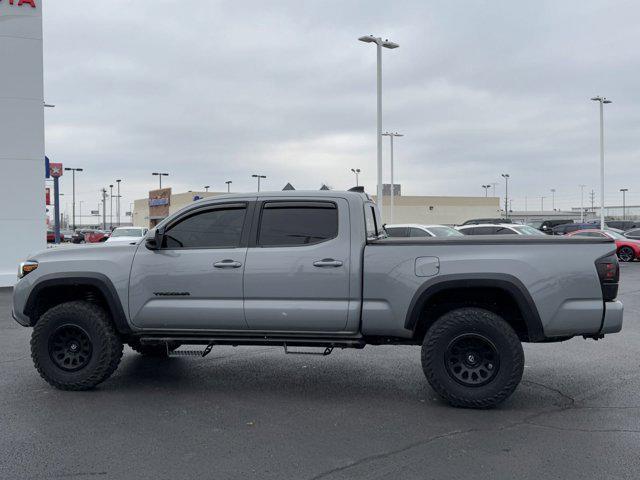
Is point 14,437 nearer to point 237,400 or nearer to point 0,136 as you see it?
point 237,400

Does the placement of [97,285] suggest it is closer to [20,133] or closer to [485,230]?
[20,133]

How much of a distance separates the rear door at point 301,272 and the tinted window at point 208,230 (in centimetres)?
23

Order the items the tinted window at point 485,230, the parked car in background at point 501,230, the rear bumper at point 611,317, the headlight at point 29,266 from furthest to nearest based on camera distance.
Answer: the tinted window at point 485,230
the parked car in background at point 501,230
the headlight at point 29,266
the rear bumper at point 611,317

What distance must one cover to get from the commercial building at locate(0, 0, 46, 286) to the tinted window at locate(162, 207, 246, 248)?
12920 millimetres

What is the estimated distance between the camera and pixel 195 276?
6078mm

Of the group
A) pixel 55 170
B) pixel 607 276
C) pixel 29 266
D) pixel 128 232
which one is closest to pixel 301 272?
pixel 607 276

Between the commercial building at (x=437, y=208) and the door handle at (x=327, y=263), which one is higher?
the commercial building at (x=437, y=208)

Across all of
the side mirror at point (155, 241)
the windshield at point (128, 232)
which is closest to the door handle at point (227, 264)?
the side mirror at point (155, 241)

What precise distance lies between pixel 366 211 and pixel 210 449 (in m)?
2.90

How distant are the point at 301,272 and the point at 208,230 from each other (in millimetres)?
1113

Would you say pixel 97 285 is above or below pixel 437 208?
below

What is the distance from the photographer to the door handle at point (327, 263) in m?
5.82

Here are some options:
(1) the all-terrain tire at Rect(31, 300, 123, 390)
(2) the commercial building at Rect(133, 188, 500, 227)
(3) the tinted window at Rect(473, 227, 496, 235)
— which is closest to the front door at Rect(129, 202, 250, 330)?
(1) the all-terrain tire at Rect(31, 300, 123, 390)

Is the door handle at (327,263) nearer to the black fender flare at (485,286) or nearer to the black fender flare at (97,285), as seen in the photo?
the black fender flare at (485,286)
